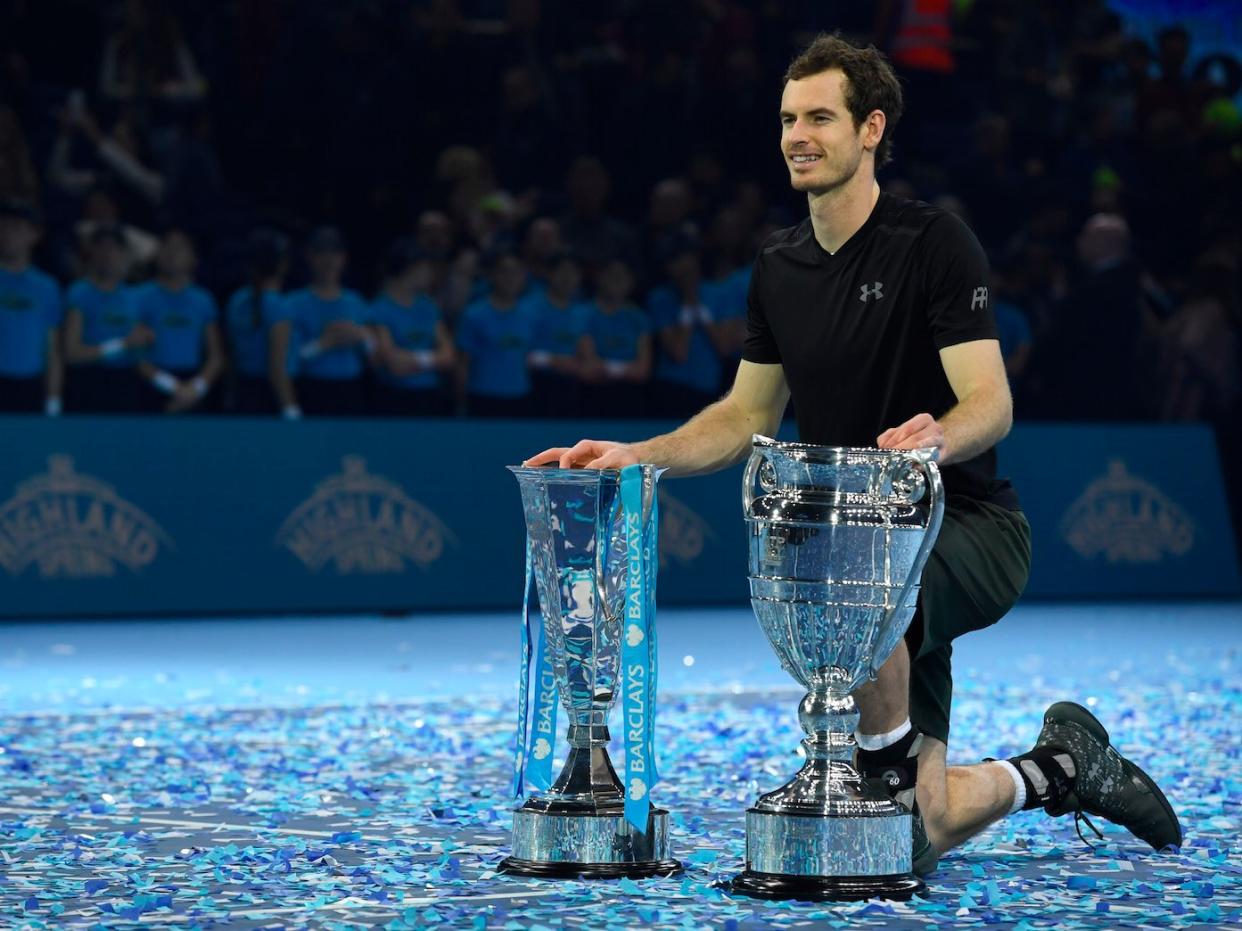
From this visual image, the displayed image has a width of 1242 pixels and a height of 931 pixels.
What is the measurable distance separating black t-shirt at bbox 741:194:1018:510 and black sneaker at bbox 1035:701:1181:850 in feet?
1.91

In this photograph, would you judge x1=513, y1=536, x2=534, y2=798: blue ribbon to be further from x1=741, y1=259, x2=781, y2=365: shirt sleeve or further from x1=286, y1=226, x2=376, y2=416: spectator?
x1=286, y1=226, x2=376, y2=416: spectator

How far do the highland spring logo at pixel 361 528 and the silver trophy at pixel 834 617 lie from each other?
295 inches

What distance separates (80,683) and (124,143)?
17.7 feet

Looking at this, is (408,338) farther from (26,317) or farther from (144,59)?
(144,59)

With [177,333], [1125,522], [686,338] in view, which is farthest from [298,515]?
[1125,522]

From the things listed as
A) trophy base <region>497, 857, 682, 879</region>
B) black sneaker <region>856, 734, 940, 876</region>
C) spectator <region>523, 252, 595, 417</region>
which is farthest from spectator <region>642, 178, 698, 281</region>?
trophy base <region>497, 857, 682, 879</region>

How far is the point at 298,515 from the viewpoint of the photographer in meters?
11.2

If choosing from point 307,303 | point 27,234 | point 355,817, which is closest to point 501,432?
point 307,303

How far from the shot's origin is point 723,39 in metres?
15.8

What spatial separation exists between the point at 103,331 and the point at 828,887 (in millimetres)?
8360

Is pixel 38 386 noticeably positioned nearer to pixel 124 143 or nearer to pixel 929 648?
pixel 124 143

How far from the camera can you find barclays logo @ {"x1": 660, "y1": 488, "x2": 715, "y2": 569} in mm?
12109

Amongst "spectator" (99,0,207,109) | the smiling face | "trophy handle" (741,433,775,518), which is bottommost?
"trophy handle" (741,433,775,518)

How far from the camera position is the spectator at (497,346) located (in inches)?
490
